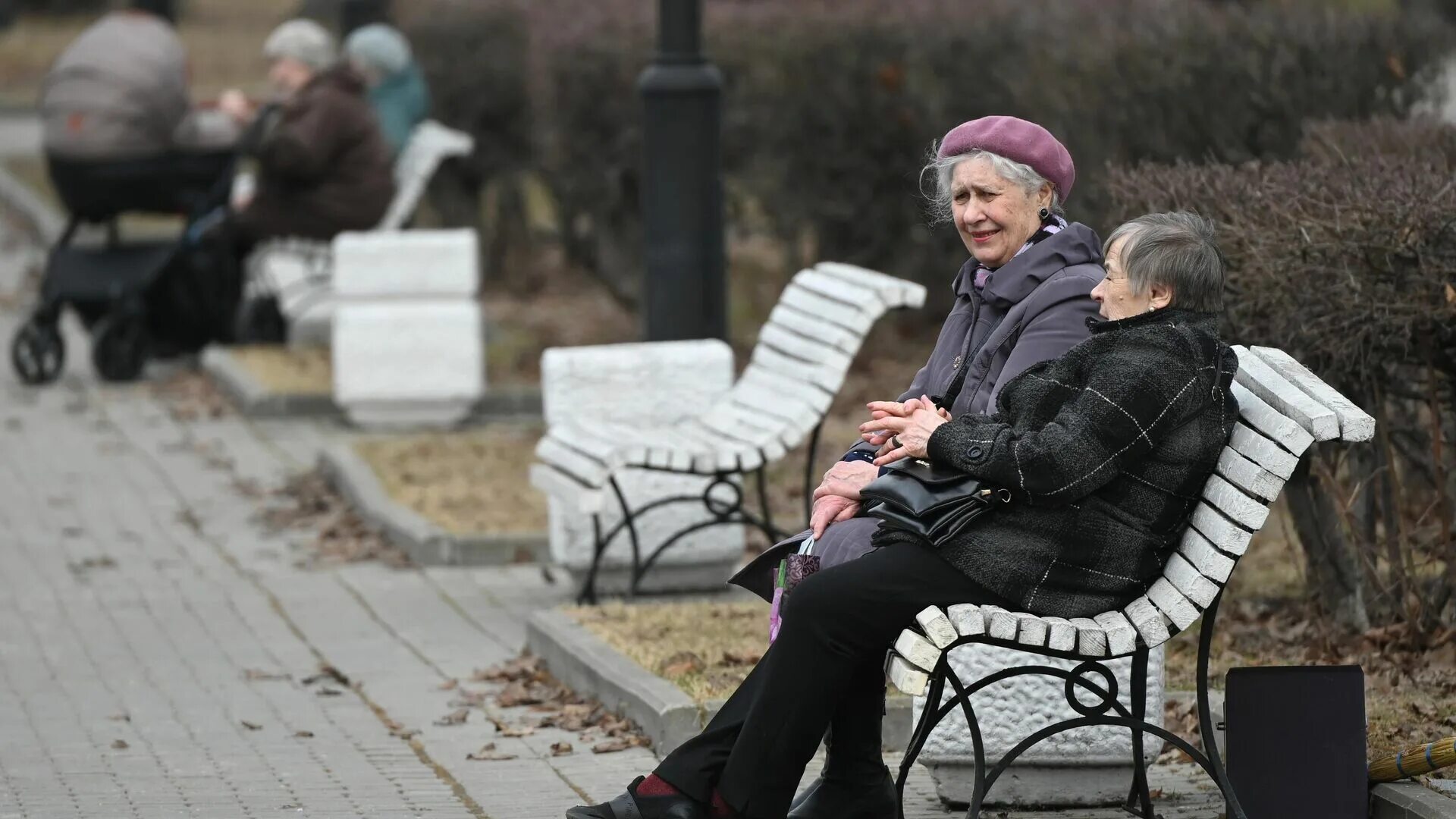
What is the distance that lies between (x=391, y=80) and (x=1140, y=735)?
993 cm

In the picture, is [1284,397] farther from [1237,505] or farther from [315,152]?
[315,152]

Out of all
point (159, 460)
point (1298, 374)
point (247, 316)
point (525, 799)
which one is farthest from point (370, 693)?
point (247, 316)

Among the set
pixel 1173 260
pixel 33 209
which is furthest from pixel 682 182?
pixel 33 209

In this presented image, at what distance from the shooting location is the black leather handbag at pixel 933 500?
4.65 meters

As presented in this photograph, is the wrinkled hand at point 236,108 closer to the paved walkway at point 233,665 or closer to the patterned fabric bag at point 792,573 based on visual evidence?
the paved walkway at point 233,665

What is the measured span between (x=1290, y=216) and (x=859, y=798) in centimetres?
190

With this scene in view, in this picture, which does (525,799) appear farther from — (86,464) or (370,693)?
(86,464)

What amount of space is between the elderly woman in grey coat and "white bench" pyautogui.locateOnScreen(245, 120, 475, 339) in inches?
329

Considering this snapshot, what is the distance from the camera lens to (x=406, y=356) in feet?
37.3

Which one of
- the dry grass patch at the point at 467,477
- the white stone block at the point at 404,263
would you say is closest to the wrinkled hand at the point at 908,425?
the dry grass patch at the point at 467,477

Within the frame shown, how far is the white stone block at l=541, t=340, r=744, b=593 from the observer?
7.69 m

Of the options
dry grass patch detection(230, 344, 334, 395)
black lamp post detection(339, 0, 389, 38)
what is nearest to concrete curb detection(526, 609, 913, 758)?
dry grass patch detection(230, 344, 334, 395)

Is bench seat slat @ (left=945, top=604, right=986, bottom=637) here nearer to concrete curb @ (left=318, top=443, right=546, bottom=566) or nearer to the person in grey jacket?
the person in grey jacket

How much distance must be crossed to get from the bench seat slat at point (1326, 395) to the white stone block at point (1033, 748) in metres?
0.74
